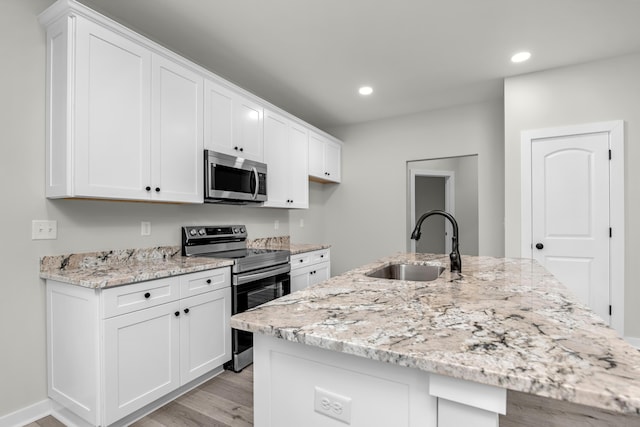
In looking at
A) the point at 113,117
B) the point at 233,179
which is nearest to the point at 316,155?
the point at 233,179

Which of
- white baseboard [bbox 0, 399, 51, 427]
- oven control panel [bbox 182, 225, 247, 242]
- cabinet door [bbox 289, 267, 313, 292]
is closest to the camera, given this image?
white baseboard [bbox 0, 399, 51, 427]

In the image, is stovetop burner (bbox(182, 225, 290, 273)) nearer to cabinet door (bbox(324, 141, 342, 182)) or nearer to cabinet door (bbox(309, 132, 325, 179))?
cabinet door (bbox(309, 132, 325, 179))

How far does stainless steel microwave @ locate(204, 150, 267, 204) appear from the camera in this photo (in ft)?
8.45

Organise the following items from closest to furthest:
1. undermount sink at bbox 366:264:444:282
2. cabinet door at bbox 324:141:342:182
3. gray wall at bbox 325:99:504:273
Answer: undermount sink at bbox 366:264:444:282
gray wall at bbox 325:99:504:273
cabinet door at bbox 324:141:342:182

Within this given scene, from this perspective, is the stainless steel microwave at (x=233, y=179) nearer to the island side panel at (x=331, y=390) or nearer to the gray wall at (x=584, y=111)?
the island side panel at (x=331, y=390)

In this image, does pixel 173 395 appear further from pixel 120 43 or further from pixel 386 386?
pixel 120 43

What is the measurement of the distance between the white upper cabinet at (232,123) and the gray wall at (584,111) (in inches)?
102

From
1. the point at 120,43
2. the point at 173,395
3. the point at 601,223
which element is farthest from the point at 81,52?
the point at 601,223

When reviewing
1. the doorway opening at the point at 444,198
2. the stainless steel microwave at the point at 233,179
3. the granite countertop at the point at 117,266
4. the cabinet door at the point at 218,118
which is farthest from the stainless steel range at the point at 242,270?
the doorway opening at the point at 444,198

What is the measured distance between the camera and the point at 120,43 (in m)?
1.98

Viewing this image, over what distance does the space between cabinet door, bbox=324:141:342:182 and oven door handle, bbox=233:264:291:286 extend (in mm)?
1863

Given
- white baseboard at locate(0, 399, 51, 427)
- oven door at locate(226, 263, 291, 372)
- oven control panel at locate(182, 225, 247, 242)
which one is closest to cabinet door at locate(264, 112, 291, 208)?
oven control panel at locate(182, 225, 247, 242)

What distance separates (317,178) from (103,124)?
278 centimetres

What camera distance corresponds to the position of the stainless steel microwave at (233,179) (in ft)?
8.45
